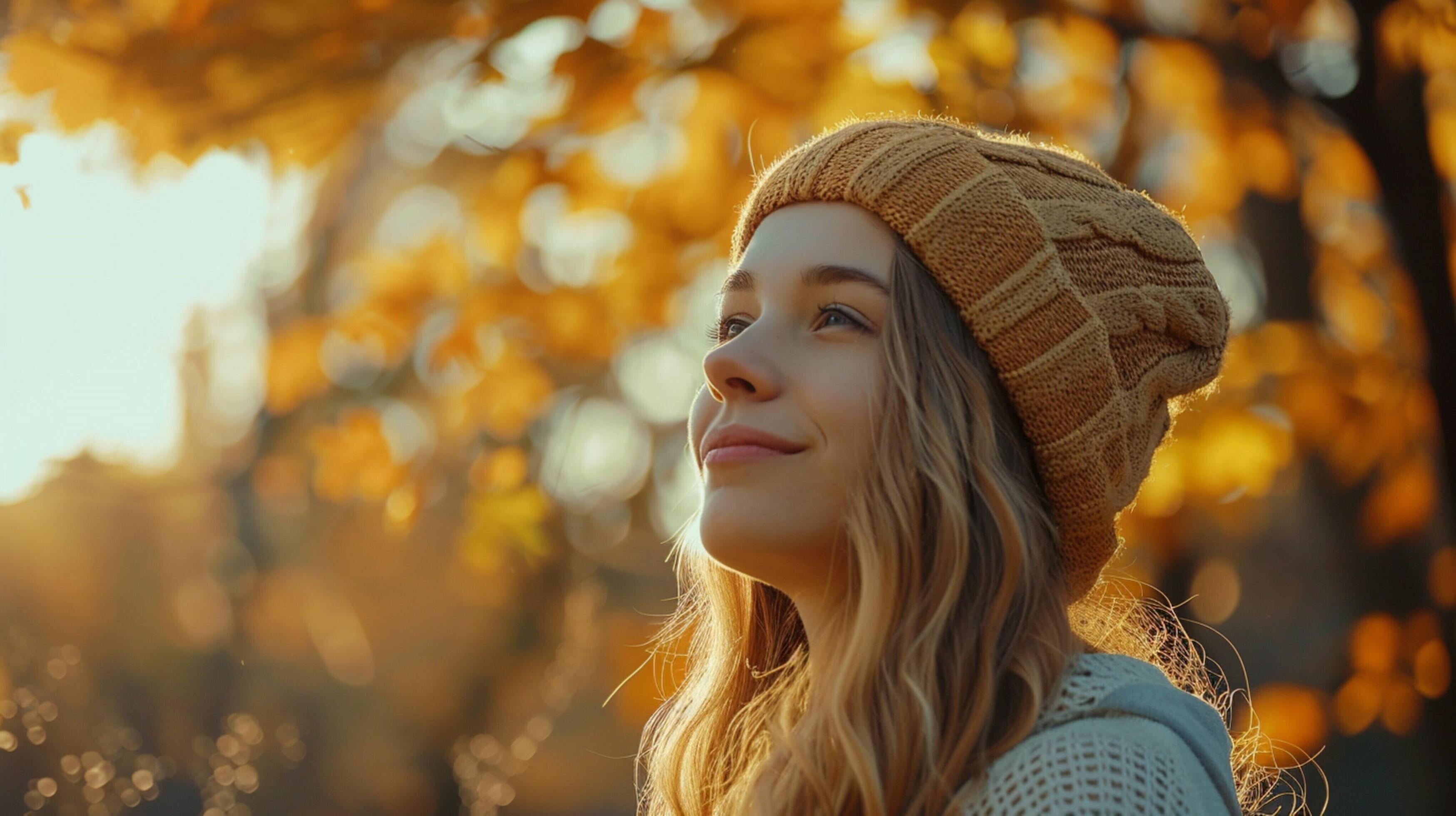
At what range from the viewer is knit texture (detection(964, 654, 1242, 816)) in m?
1.51

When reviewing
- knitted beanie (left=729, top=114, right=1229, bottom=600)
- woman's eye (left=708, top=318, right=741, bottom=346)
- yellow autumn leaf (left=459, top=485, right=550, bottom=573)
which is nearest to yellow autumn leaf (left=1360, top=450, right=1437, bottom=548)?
knitted beanie (left=729, top=114, right=1229, bottom=600)

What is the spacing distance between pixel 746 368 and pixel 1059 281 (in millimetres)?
494

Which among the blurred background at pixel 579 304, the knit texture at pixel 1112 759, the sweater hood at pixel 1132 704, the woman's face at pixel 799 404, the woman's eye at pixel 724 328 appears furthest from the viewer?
the blurred background at pixel 579 304

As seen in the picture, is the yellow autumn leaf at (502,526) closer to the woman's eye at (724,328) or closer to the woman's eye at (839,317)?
the woman's eye at (724,328)


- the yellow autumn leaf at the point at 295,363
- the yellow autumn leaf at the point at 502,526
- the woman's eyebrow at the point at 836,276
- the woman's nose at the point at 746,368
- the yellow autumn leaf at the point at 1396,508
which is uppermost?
the woman's eyebrow at the point at 836,276

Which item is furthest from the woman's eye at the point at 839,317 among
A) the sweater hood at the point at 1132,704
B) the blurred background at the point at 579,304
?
the blurred background at the point at 579,304

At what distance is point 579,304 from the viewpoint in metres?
4.48

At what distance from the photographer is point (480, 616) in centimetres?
532

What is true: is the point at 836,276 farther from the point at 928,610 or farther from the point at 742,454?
the point at 928,610

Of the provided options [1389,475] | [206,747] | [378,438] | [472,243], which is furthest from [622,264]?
[1389,475]

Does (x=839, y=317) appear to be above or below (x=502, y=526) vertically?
above

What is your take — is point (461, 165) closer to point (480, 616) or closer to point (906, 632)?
point (480, 616)

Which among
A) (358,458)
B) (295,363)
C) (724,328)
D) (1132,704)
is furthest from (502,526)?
(1132,704)

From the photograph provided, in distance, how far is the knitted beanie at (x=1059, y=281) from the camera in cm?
189
